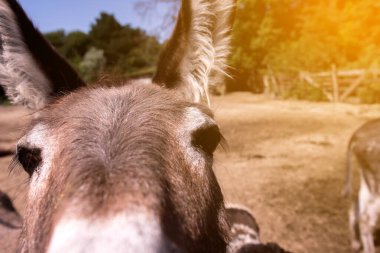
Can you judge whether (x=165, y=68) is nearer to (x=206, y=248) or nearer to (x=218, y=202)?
(x=218, y=202)

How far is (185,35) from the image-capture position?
2146mm

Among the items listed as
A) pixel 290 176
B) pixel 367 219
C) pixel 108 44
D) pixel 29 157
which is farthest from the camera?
pixel 108 44

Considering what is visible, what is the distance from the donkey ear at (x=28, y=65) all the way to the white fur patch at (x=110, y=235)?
123 centimetres

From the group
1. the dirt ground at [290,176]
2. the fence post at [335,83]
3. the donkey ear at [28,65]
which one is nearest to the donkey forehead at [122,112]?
the donkey ear at [28,65]

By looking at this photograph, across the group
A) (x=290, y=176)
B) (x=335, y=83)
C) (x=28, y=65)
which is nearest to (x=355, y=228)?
(x=290, y=176)

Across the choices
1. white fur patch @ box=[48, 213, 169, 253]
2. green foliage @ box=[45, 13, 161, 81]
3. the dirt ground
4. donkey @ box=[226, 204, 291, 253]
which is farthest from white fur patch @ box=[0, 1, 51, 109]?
green foliage @ box=[45, 13, 161, 81]

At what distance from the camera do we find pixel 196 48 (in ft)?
7.32

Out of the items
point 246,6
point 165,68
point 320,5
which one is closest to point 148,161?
point 165,68

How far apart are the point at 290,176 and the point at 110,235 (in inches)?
283

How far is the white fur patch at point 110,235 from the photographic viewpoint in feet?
3.56

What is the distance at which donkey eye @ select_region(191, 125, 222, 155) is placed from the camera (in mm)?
1780

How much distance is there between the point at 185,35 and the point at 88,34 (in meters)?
52.6

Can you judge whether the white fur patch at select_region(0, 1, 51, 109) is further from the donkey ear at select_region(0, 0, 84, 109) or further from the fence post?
the fence post

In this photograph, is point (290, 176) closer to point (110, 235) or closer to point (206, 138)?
point (206, 138)
